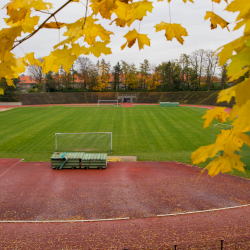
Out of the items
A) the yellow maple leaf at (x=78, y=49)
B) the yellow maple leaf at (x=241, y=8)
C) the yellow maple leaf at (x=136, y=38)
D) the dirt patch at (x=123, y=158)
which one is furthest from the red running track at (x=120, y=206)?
the yellow maple leaf at (x=241, y=8)

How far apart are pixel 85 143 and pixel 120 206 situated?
977 centimetres

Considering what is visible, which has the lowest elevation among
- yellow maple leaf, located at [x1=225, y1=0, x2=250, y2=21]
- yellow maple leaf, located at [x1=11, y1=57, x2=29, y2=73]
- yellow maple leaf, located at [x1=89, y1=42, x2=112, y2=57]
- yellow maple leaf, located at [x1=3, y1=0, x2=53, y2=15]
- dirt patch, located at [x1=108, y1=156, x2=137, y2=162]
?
dirt patch, located at [x1=108, y1=156, x2=137, y2=162]

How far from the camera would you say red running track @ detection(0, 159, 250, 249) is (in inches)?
280

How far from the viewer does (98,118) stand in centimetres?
3238

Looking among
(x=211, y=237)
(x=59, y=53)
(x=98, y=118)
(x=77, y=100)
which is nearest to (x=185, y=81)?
(x=77, y=100)

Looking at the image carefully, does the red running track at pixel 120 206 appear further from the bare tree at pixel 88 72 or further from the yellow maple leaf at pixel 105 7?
the bare tree at pixel 88 72

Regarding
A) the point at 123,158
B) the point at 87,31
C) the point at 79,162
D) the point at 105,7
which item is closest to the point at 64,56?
the point at 87,31

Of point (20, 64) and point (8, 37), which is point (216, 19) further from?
point (20, 64)

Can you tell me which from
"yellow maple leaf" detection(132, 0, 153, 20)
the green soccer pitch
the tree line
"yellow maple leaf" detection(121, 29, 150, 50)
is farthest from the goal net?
the tree line

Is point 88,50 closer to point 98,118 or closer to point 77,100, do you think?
point 98,118

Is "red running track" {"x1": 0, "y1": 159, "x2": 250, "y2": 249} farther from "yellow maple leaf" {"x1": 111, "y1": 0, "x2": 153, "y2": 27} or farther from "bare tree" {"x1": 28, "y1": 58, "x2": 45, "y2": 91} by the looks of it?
"bare tree" {"x1": 28, "y1": 58, "x2": 45, "y2": 91}

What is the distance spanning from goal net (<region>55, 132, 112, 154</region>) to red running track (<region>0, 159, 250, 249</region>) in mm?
4165

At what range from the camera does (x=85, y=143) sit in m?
18.4

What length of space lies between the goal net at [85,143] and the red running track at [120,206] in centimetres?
416
